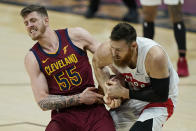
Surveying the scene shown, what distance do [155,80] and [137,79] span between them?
24cm

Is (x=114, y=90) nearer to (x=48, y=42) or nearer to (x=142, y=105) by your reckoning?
(x=142, y=105)

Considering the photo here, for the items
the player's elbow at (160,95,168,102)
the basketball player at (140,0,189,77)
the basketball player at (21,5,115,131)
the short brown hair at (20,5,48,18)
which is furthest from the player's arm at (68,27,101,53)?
the basketball player at (140,0,189,77)

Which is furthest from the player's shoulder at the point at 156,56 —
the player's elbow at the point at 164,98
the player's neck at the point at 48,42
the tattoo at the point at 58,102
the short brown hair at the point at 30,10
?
the short brown hair at the point at 30,10

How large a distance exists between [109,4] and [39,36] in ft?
21.2

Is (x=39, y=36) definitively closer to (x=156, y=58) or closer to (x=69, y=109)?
(x=69, y=109)

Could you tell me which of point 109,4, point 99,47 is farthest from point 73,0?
point 99,47

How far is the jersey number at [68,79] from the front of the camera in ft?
12.0

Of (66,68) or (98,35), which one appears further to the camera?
(98,35)

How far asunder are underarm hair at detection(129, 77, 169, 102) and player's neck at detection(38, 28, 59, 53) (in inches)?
29.9

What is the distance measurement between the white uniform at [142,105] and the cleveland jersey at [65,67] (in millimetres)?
371

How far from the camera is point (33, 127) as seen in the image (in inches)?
172

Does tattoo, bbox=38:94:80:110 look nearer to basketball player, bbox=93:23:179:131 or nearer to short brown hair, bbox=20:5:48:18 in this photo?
basketball player, bbox=93:23:179:131

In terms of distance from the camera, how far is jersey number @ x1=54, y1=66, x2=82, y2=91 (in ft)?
12.0

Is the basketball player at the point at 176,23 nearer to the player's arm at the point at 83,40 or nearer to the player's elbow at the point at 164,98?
the player's arm at the point at 83,40
